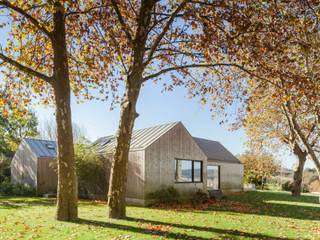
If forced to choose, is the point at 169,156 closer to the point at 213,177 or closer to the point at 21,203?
the point at 213,177

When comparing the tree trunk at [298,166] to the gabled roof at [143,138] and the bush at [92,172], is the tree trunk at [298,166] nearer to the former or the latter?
the gabled roof at [143,138]

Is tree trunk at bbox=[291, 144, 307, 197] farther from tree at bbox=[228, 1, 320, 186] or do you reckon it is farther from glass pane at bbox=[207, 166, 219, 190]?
tree at bbox=[228, 1, 320, 186]

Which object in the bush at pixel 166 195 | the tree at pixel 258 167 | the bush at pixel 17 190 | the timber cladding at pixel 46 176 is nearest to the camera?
the bush at pixel 166 195

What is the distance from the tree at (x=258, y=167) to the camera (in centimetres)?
2939

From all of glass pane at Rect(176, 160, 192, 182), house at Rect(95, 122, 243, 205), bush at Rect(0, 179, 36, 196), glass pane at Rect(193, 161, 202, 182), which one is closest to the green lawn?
house at Rect(95, 122, 243, 205)

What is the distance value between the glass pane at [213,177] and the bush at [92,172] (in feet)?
27.7

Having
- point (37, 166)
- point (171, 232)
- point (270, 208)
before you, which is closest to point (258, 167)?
point (270, 208)

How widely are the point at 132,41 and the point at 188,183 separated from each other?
10.5 m

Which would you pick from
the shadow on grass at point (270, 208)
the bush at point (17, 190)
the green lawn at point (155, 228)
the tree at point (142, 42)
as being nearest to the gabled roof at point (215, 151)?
the shadow on grass at point (270, 208)

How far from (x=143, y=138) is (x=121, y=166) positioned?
7.62 m

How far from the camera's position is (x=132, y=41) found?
35.2 feet

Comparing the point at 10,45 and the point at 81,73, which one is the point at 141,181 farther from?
the point at 10,45

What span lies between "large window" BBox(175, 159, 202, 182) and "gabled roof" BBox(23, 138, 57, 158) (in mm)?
9777

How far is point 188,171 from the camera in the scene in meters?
18.9
